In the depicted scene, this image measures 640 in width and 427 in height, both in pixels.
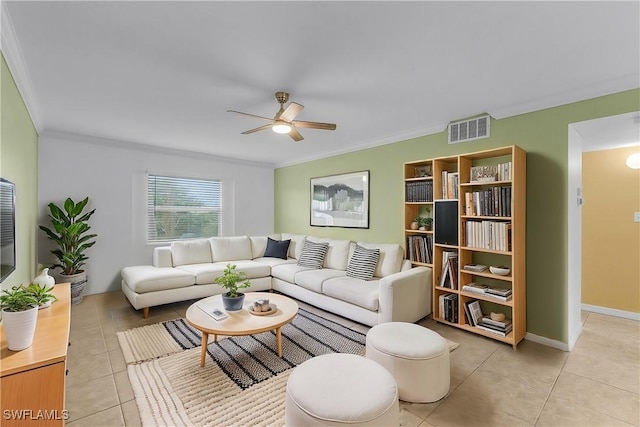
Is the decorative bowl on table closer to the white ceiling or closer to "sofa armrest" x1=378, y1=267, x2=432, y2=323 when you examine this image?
"sofa armrest" x1=378, y1=267, x2=432, y2=323

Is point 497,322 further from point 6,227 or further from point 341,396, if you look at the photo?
point 6,227

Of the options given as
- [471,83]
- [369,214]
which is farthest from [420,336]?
[369,214]

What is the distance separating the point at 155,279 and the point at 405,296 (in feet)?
9.62

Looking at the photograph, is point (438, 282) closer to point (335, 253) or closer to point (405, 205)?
point (405, 205)

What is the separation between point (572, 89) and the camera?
2449mm

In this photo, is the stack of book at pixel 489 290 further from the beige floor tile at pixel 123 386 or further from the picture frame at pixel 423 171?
the beige floor tile at pixel 123 386

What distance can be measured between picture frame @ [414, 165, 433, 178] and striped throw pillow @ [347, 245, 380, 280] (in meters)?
1.11

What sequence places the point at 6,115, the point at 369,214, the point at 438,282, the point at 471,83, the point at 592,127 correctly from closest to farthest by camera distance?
the point at 6,115 < the point at 471,83 < the point at 592,127 < the point at 438,282 < the point at 369,214

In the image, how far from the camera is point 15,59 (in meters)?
1.93

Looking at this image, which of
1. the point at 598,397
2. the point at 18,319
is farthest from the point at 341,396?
the point at 598,397

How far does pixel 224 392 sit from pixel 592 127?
12.7 ft

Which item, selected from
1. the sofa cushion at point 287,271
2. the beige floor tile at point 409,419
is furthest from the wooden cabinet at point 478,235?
the sofa cushion at point 287,271

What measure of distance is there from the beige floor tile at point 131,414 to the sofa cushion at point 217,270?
1.97 m

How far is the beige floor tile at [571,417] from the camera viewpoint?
67.1 inches
